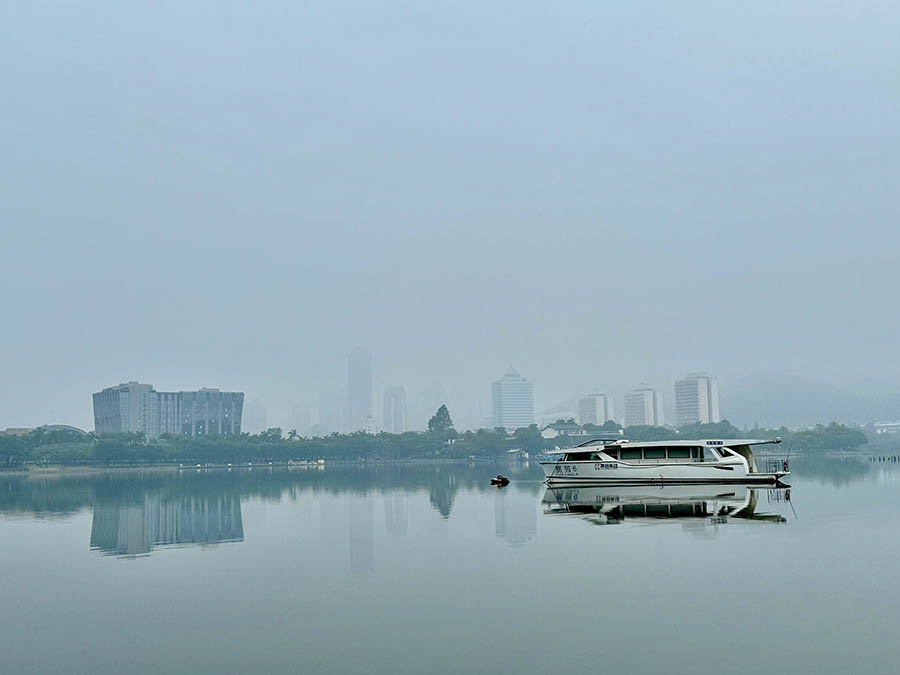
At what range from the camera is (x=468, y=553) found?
3075 centimetres

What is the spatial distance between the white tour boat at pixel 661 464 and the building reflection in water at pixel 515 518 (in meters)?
4.91

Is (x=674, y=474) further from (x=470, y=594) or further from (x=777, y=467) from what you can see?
(x=470, y=594)

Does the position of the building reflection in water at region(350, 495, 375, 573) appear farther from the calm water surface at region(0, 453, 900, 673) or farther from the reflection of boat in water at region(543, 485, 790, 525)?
the reflection of boat in water at region(543, 485, 790, 525)

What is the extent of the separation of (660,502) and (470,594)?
91.1 feet

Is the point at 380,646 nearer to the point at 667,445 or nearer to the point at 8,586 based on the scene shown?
the point at 8,586

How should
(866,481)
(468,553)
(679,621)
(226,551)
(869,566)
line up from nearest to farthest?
(679,621), (869,566), (468,553), (226,551), (866,481)

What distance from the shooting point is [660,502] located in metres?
48.2

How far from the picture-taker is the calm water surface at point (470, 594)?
1697 cm

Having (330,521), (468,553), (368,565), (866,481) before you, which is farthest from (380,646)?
(866,481)

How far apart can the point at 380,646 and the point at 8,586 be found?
15.1m

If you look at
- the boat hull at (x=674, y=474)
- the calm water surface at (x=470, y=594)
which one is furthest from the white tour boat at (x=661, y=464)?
the calm water surface at (x=470, y=594)

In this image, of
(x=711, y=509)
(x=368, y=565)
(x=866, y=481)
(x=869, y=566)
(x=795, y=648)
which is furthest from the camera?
(x=866, y=481)

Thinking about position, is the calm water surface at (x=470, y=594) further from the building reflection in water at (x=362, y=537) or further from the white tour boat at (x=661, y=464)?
the white tour boat at (x=661, y=464)

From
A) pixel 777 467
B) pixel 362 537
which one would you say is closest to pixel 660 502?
pixel 362 537
